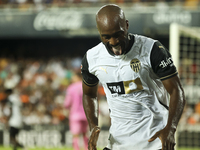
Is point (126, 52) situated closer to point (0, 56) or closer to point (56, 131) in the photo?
point (56, 131)

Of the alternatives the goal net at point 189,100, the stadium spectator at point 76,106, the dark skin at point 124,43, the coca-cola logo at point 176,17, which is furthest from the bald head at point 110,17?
the coca-cola logo at point 176,17

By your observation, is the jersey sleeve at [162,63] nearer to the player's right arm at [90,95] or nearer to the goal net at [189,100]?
the player's right arm at [90,95]

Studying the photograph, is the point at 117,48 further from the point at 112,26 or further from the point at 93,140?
the point at 93,140

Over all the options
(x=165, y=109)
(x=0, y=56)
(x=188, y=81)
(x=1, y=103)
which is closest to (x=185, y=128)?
(x=188, y=81)

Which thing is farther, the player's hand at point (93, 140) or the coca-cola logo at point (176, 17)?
the coca-cola logo at point (176, 17)

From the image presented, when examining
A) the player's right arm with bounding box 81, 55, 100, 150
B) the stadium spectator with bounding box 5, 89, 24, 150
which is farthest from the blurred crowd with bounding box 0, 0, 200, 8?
the player's right arm with bounding box 81, 55, 100, 150

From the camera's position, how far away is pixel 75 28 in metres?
14.0

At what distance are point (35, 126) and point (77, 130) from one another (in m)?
2.66

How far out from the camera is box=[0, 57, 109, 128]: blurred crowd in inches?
445

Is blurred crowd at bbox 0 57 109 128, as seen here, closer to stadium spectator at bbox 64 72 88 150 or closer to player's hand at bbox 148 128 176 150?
stadium spectator at bbox 64 72 88 150

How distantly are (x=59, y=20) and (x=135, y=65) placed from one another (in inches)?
449

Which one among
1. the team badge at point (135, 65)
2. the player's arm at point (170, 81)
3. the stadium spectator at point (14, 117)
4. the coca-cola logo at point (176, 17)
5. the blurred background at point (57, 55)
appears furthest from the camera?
the coca-cola logo at point (176, 17)

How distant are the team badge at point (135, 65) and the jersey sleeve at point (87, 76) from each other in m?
0.42

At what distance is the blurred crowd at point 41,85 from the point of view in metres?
11.3
